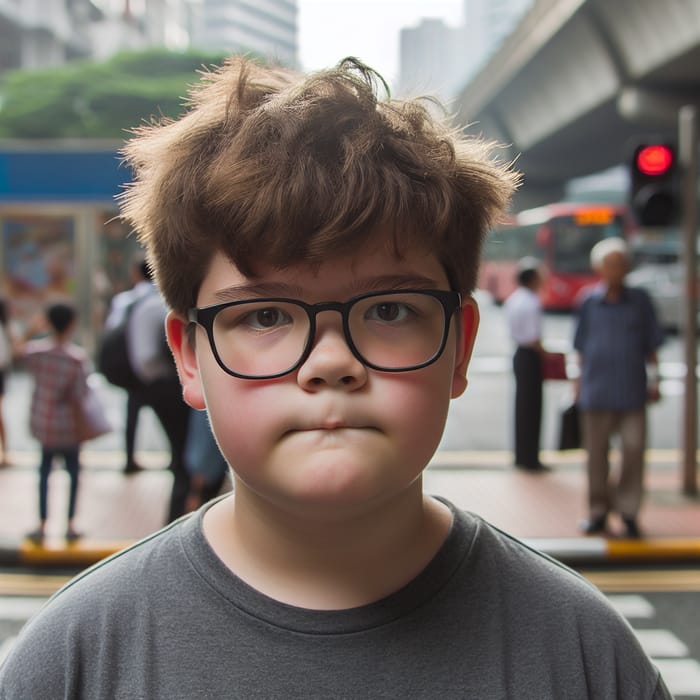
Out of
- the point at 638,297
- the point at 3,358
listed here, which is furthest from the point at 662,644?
the point at 3,358

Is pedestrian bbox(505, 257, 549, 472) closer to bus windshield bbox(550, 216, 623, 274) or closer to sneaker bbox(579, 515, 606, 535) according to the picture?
sneaker bbox(579, 515, 606, 535)

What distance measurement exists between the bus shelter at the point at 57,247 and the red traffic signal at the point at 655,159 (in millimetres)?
9161

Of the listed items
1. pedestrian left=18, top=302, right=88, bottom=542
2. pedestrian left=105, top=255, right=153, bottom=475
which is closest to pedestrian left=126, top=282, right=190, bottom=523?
pedestrian left=105, top=255, right=153, bottom=475

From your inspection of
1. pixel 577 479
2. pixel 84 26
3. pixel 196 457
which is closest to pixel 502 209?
pixel 196 457

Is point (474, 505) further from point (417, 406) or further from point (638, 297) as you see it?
point (417, 406)

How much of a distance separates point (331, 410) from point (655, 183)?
7.24 meters

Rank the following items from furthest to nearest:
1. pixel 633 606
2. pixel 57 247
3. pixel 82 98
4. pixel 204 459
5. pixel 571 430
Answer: pixel 82 98 → pixel 57 247 → pixel 571 430 → pixel 633 606 → pixel 204 459

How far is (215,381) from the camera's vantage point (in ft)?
3.57

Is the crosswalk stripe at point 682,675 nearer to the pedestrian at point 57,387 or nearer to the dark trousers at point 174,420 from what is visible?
the dark trousers at point 174,420

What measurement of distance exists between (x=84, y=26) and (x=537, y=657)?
67.2 m

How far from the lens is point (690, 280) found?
784 centimetres

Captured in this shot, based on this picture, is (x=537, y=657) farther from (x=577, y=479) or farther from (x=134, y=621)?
(x=577, y=479)

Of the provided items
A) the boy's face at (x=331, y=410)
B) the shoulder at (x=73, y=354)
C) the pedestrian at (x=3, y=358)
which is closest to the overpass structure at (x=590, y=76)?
the pedestrian at (x=3, y=358)

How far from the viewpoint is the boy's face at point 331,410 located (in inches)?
39.6
